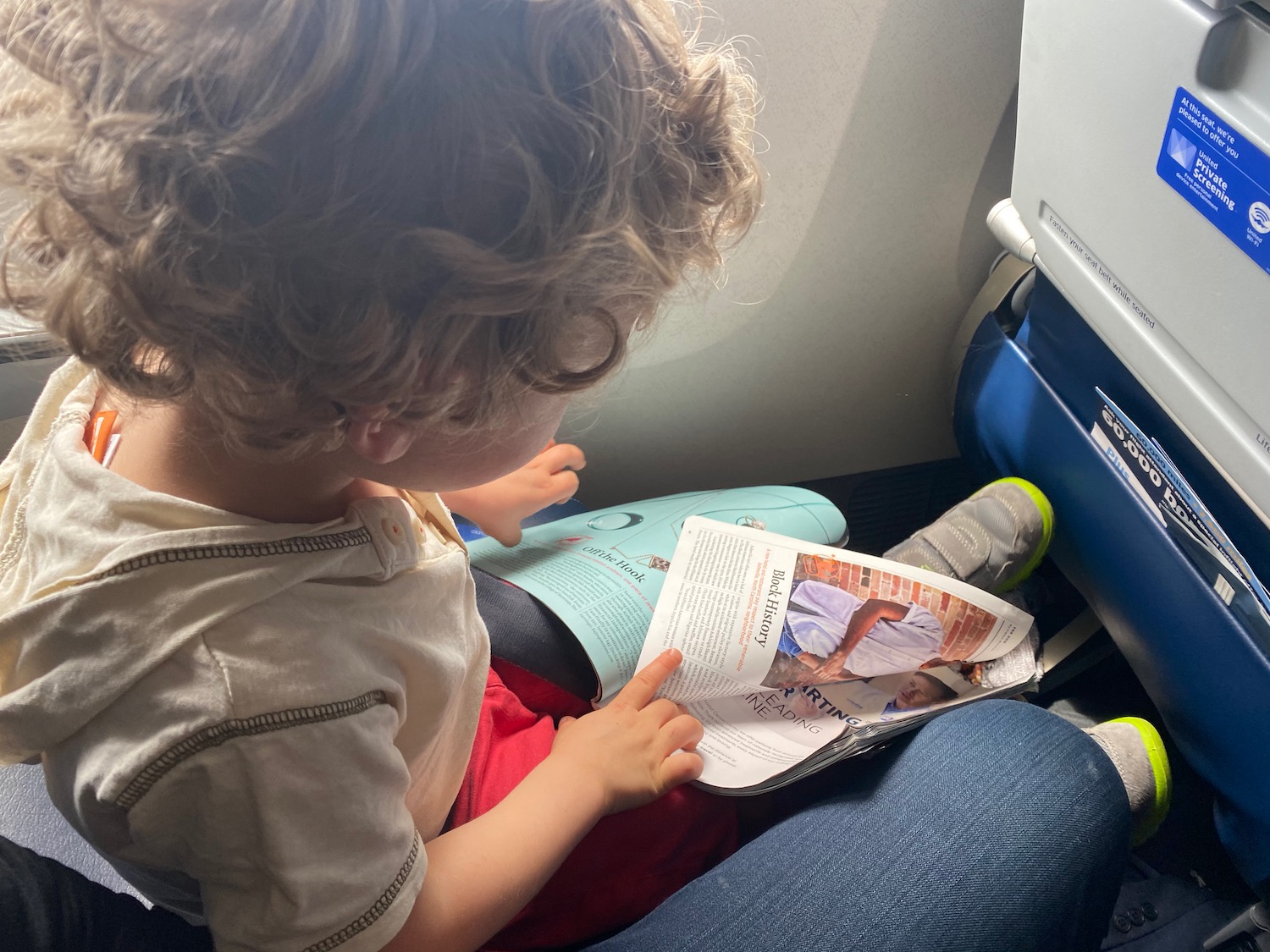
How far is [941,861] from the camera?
58 cm

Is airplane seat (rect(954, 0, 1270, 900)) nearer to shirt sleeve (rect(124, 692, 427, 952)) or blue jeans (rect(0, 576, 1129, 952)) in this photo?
blue jeans (rect(0, 576, 1129, 952))

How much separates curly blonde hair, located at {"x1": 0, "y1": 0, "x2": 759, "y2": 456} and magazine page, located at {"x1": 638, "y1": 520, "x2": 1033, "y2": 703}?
1.23 feet

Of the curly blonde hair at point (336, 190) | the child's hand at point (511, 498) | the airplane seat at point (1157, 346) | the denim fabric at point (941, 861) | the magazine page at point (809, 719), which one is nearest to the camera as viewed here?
the curly blonde hair at point (336, 190)

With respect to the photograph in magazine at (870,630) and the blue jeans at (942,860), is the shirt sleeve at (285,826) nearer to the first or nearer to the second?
the blue jeans at (942,860)

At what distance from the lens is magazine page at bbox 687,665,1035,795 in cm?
66

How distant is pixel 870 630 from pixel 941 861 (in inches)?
7.7

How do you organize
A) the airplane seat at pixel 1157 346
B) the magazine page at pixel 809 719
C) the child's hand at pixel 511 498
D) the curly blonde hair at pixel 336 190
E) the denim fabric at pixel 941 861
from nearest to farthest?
1. the curly blonde hair at pixel 336 190
2. the airplane seat at pixel 1157 346
3. the denim fabric at pixel 941 861
4. the magazine page at pixel 809 719
5. the child's hand at pixel 511 498

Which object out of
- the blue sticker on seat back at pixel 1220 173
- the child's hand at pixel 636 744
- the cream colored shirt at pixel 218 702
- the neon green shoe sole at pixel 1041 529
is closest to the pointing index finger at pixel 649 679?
the child's hand at pixel 636 744

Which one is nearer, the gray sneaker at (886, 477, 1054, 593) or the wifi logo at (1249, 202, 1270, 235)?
the wifi logo at (1249, 202, 1270, 235)

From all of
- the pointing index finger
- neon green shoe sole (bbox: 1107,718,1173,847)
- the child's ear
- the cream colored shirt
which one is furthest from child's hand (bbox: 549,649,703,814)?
neon green shoe sole (bbox: 1107,718,1173,847)

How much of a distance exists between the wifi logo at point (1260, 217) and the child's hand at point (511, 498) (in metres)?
0.51

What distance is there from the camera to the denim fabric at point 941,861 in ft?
1.82

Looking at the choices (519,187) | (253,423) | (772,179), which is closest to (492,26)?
(519,187)

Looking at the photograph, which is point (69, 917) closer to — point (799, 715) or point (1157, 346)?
point (799, 715)
